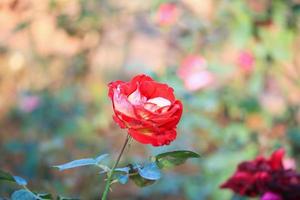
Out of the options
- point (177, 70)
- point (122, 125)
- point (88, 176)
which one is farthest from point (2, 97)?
point (122, 125)

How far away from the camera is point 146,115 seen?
1021mm

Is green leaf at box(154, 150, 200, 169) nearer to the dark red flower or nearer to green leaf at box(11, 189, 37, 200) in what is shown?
green leaf at box(11, 189, 37, 200)

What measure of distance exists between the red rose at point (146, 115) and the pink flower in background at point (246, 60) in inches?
77.4

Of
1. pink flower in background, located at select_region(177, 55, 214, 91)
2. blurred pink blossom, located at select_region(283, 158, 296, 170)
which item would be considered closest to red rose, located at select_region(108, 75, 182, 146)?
blurred pink blossom, located at select_region(283, 158, 296, 170)

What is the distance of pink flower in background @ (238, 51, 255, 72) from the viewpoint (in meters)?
3.00

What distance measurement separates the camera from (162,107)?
103cm

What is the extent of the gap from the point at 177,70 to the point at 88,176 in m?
0.60

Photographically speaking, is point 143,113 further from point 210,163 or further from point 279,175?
point 210,163

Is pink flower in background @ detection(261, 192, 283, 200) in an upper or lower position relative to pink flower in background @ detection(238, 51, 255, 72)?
lower

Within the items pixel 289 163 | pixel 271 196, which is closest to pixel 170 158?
pixel 271 196

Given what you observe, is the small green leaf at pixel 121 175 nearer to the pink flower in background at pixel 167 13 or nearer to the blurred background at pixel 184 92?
the blurred background at pixel 184 92

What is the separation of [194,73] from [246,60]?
0.21 m

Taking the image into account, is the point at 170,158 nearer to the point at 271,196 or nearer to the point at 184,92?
the point at 271,196

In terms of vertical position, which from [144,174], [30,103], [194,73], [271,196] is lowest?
[144,174]
